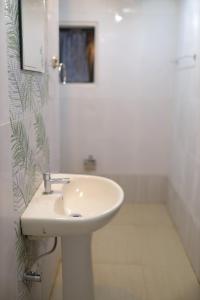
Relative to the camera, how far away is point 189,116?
7.88ft

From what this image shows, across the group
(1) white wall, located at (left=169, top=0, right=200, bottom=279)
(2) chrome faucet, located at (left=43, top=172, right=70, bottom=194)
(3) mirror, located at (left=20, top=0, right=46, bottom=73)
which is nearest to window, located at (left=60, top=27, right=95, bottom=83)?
(1) white wall, located at (left=169, top=0, right=200, bottom=279)

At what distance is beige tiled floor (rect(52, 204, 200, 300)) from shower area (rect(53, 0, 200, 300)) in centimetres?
1

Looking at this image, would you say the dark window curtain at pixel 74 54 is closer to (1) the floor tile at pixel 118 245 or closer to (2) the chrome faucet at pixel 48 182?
(1) the floor tile at pixel 118 245

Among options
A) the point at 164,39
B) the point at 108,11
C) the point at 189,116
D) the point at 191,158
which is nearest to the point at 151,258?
the point at 191,158

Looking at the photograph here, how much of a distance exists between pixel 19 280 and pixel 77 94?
2.22 metres

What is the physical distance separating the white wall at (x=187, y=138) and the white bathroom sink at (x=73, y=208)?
840mm

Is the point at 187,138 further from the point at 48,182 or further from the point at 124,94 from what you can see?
the point at 48,182

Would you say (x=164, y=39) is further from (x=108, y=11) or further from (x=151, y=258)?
(x=151, y=258)

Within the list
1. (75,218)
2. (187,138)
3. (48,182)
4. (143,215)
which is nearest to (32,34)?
(48,182)

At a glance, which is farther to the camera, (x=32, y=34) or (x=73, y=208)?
(x=73, y=208)

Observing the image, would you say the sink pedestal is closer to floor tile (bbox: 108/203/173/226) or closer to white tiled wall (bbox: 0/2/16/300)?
white tiled wall (bbox: 0/2/16/300)

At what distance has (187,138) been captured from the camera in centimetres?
243

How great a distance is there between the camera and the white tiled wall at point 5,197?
95cm

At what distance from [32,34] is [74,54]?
1750 millimetres
